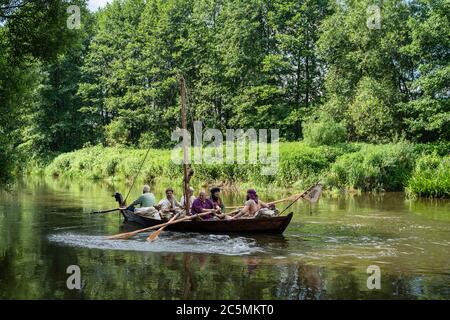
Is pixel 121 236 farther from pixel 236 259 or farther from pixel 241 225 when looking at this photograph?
pixel 236 259

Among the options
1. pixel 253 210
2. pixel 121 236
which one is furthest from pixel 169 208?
pixel 253 210

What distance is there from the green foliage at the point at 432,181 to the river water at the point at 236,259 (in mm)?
4851

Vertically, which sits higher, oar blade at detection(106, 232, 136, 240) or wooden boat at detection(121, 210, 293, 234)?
wooden boat at detection(121, 210, 293, 234)

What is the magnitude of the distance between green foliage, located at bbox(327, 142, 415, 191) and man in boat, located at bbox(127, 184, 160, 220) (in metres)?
13.6

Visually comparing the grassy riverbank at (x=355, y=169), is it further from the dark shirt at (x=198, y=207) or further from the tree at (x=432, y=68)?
the dark shirt at (x=198, y=207)

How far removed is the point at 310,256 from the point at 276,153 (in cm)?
1995

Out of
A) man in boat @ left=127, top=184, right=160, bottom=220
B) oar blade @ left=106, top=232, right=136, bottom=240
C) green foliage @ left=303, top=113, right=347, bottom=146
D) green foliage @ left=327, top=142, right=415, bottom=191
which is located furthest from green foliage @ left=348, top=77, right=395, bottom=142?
oar blade @ left=106, top=232, right=136, bottom=240

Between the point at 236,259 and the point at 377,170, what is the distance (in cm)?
1802

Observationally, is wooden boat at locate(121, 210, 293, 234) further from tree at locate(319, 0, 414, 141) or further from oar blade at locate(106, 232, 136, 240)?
tree at locate(319, 0, 414, 141)

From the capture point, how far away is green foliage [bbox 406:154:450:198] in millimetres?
25625

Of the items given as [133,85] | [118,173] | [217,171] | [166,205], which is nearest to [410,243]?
[166,205]

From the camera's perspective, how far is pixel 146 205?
61.9ft

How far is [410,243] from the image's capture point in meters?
14.8
